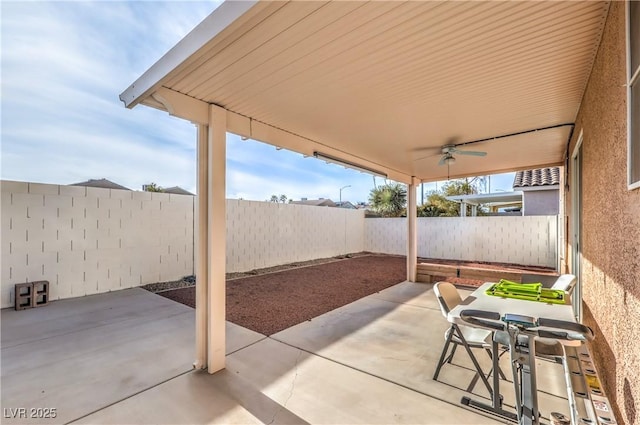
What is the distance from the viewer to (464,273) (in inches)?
259

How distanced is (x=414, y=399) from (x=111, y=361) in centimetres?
294

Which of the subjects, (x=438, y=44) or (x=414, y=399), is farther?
(x=414, y=399)

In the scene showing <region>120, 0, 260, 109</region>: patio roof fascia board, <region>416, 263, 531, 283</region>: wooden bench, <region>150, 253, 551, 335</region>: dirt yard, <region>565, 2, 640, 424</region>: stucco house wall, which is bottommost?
<region>150, 253, 551, 335</region>: dirt yard

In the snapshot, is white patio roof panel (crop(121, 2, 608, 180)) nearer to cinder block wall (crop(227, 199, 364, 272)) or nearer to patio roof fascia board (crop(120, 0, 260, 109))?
patio roof fascia board (crop(120, 0, 260, 109))

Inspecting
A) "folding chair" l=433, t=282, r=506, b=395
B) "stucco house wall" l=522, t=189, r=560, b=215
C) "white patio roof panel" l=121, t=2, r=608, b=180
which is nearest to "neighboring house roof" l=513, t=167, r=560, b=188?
"stucco house wall" l=522, t=189, r=560, b=215

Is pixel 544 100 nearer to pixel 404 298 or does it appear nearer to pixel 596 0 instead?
pixel 596 0

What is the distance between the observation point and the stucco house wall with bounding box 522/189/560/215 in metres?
9.28

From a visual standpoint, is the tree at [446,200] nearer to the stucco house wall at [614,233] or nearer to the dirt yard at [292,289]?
the dirt yard at [292,289]

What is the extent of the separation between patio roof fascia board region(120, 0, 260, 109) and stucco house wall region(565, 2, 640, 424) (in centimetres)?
200

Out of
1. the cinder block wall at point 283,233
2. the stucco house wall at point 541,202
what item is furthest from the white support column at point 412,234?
the stucco house wall at point 541,202

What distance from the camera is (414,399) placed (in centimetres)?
224

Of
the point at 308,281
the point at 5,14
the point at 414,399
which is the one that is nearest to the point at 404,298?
the point at 308,281

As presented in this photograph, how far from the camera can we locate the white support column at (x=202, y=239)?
8.97ft

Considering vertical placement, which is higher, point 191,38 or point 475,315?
point 191,38
